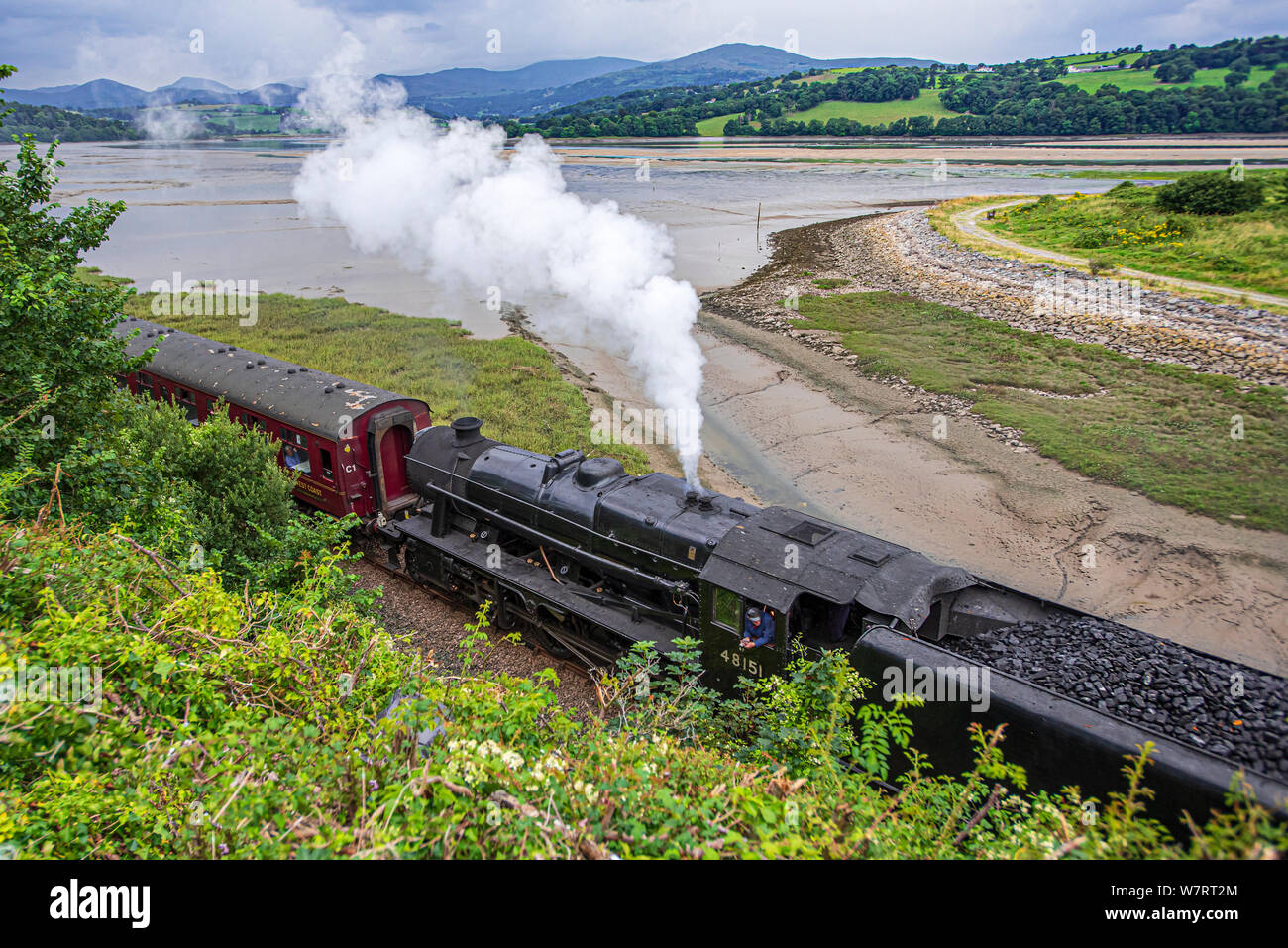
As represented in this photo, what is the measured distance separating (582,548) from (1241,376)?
2561 cm

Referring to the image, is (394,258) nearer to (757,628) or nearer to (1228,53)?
(757,628)

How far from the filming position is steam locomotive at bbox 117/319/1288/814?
21.0ft

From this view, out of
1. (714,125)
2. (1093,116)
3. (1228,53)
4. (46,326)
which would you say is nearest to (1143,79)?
(1093,116)

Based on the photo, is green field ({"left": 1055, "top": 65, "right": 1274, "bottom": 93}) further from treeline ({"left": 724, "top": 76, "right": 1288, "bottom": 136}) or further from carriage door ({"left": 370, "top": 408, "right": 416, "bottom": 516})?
carriage door ({"left": 370, "top": 408, "right": 416, "bottom": 516})

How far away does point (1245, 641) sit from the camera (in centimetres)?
1313

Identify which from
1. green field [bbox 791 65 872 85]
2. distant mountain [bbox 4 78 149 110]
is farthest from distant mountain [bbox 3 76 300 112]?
green field [bbox 791 65 872 85]

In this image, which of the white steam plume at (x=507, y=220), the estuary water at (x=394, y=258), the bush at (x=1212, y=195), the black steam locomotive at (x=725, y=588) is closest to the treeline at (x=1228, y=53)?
the estuary water at (x=394, y=258)

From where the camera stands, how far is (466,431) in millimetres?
13320

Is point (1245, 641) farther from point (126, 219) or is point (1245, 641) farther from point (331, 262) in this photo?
point (126, 219)

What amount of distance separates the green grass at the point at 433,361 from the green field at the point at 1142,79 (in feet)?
190

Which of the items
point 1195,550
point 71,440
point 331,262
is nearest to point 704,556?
point 71,440

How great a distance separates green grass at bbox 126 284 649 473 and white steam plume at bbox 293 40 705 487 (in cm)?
365

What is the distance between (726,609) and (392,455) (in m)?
9.20

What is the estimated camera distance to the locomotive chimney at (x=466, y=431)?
13.3 metres
